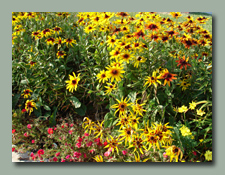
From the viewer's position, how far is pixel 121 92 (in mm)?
1858

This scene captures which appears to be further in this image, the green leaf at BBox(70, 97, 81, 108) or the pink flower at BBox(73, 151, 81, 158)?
the green leaf at BBox(70, 97, 81, 108)

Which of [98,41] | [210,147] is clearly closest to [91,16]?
[98,41]

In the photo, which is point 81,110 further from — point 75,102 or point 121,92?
point 121,92

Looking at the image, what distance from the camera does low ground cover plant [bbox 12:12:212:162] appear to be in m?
1.70

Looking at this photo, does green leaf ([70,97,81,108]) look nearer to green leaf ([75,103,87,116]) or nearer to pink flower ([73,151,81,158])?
green leaf ([75,103,87,116])

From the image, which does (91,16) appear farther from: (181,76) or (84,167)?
(84,167)

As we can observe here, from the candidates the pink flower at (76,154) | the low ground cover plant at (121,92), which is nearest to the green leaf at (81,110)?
the low ground cover plant at (121,92)

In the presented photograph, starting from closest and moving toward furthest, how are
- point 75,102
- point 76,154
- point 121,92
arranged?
point 76,154
point 121,92
point 75,102

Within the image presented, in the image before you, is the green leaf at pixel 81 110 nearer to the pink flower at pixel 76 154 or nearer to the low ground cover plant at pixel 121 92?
the low ground cover plant at pixel 121 92

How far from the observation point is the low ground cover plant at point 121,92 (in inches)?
67.1

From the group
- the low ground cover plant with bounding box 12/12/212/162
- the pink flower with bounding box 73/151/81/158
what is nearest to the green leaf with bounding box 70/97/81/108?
the low ground cover plant with bounding box 12/12/212/162

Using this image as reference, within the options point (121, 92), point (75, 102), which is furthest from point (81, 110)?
point (121, 92)

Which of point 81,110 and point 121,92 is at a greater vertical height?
point 121,92

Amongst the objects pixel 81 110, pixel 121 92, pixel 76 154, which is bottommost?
pixel 76 154
